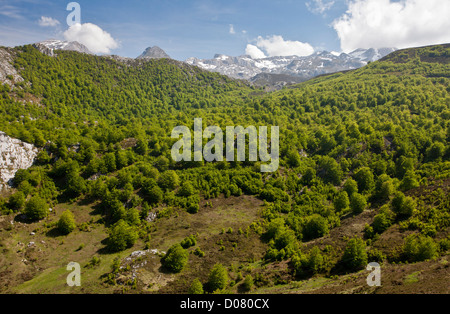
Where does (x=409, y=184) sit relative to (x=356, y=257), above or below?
above

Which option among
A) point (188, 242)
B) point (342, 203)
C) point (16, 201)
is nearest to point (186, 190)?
point (188, 242)

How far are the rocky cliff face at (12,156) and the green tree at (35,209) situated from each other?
13.9 metres

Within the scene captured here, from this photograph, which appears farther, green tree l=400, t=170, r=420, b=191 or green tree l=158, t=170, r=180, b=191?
green tree l=158, t=170, r=180, b=191

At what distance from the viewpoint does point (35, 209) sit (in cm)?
6312

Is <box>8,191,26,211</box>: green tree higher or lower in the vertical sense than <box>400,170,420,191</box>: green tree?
lower

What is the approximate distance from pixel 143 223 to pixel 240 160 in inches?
1790

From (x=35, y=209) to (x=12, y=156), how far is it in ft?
87.0

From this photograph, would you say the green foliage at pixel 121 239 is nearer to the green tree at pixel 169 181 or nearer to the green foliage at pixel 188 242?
the green foliage at pixel 188 242

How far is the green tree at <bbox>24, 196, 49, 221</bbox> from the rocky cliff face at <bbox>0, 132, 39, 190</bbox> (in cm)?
1393

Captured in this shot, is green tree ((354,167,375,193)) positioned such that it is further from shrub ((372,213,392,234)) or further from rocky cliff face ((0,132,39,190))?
rocky cliff face ((0,132,39,190))

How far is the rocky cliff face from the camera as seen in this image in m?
71.2

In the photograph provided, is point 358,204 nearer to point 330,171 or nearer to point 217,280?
point 330,171

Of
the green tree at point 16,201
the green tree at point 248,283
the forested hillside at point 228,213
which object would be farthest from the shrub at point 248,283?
the green tree at point 16,201

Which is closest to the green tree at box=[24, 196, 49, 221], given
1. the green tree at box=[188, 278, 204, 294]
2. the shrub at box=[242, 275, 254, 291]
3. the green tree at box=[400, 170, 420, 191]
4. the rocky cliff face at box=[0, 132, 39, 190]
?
the rocky cliff face at box=[0, 132, 39, 190]
